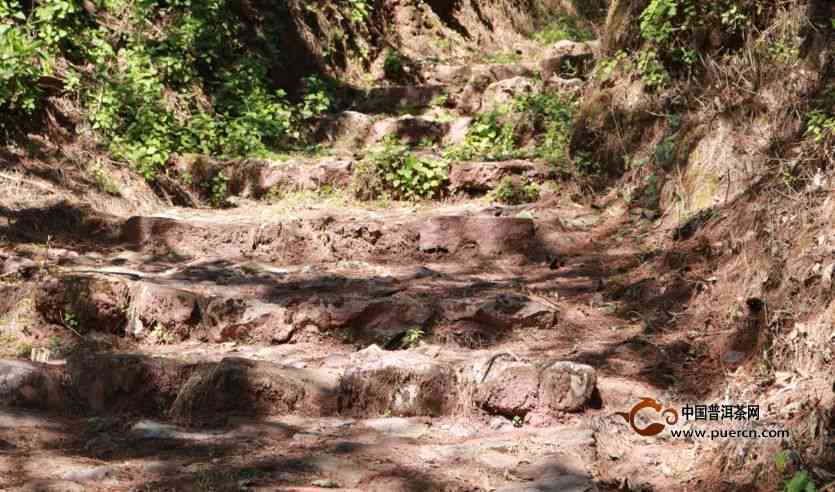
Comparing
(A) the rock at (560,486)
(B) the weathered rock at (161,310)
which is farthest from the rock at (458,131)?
(A) the rock at (560,486)

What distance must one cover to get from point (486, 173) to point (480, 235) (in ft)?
4.32

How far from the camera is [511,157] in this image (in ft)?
26.5

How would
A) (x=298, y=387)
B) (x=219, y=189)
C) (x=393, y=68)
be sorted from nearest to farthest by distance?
(x=298, y=387), (x=219, y=189), (x=393, y=68)

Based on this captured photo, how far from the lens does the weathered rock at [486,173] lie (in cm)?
759

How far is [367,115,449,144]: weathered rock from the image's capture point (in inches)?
368

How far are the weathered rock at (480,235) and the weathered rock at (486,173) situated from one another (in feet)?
3.85

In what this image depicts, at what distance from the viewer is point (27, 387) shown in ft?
13.2

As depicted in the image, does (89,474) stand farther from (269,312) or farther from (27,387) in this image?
(269,312)

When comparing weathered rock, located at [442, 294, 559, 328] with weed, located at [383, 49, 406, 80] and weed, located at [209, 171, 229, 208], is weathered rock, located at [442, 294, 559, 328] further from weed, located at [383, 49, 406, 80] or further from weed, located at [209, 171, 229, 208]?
weed, located at [383, 49, 406, 80]

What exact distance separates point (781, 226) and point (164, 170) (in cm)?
591

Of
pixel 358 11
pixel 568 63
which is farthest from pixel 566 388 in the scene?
pixel 358 11

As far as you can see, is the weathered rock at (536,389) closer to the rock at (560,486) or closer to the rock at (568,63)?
the rock at (560,486)

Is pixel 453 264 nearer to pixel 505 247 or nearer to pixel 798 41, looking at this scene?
pixel 505 247

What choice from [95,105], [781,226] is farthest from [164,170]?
[781,226]
